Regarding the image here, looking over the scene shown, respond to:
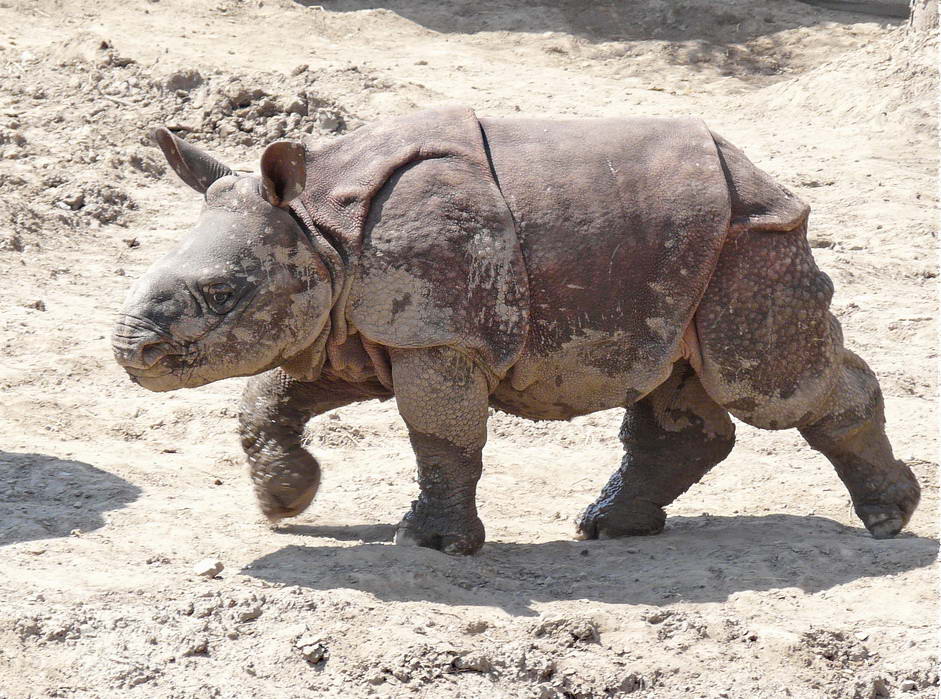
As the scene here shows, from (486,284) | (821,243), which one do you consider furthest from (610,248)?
(821,243)

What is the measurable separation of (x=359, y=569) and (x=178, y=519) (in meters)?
1.00

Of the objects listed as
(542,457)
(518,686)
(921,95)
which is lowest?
(542,457)

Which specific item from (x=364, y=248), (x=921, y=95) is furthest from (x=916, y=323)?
(x=364, y=248)

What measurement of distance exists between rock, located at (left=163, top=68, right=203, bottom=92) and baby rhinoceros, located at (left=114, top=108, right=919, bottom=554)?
6714mm

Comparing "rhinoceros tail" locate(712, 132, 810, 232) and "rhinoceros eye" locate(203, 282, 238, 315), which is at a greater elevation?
"rhinoceros tail" locate(712, 132, 810, 232)

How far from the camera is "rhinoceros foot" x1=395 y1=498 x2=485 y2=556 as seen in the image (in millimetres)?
5262

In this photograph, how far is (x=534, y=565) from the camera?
5367 millimetres

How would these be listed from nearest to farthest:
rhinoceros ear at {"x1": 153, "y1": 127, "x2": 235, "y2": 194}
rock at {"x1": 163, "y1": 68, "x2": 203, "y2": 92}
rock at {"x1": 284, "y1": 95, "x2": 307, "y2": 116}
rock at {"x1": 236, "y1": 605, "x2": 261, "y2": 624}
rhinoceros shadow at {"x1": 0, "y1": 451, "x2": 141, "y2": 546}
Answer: rock at {"x1": 236, "y1": 605, "x2": 261, "y2": 624}, rhinoceros ear at {"x1": 153, "y1": 127, "x2": 235, "y2": 194}, rhinoceros shadow at {"x1": 0, "y1": 451, "x2": 141, "y2": 546}, rock at {"x1": 284, "y1": 95, "x2": 307, "y2": 116}, rock at {"x1": 163, "y1": 68, "x2": 203, "y2": 92}

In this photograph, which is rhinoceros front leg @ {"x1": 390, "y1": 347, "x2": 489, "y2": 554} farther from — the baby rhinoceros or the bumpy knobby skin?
the bumpy knobby skin

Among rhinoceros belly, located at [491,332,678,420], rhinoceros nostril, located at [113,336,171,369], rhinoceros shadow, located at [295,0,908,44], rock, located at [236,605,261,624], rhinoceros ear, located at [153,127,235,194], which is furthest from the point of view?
rhinoceros shadow, located at [295,0,908,44]

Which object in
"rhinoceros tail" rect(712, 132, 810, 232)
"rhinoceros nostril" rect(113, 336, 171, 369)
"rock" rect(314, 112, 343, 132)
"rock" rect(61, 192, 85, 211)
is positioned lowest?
"rock" rect(61, 192, 85, 211)

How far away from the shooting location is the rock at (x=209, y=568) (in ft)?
16.0

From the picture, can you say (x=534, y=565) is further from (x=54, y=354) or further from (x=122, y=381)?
(x=54, y=354)

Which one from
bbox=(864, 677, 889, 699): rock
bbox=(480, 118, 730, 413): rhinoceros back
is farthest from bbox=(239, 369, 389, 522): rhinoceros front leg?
bbox=(864, 677, 889, 699): rock
